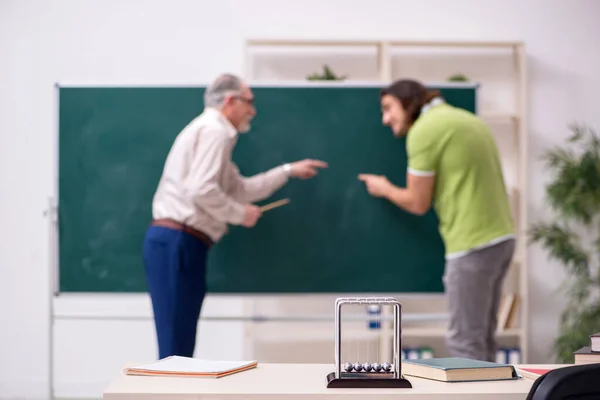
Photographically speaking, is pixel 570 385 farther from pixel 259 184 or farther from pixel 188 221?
pixel 259 184

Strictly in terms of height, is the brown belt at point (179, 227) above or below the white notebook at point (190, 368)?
above

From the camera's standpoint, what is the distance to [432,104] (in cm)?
332

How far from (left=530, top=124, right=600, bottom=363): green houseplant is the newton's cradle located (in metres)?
3.09

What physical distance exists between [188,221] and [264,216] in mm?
696

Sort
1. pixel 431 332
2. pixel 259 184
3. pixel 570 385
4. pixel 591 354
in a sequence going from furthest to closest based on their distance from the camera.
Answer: pixel 431 332 < pixel 259 184 < pixel 591 354 < pixel 570 385

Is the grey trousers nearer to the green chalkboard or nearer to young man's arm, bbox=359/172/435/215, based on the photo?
young man's arm, bbox=359/172/435/215

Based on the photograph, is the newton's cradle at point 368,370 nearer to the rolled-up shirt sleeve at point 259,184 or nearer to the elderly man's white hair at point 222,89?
the elderly man's white hair at point 222,89

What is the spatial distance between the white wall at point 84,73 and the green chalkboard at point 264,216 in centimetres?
103

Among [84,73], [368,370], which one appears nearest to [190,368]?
[368,370]

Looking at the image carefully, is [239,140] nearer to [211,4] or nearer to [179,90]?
→ [179,90]

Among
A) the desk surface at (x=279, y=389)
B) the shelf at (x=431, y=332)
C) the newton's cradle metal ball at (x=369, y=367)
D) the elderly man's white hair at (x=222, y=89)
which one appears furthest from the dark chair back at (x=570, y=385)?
the shelf at (x=431, y=332)

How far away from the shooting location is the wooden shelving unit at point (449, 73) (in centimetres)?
493

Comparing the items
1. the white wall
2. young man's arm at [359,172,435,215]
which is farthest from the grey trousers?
the white wall

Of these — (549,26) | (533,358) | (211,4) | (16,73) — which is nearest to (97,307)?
(16,73)
